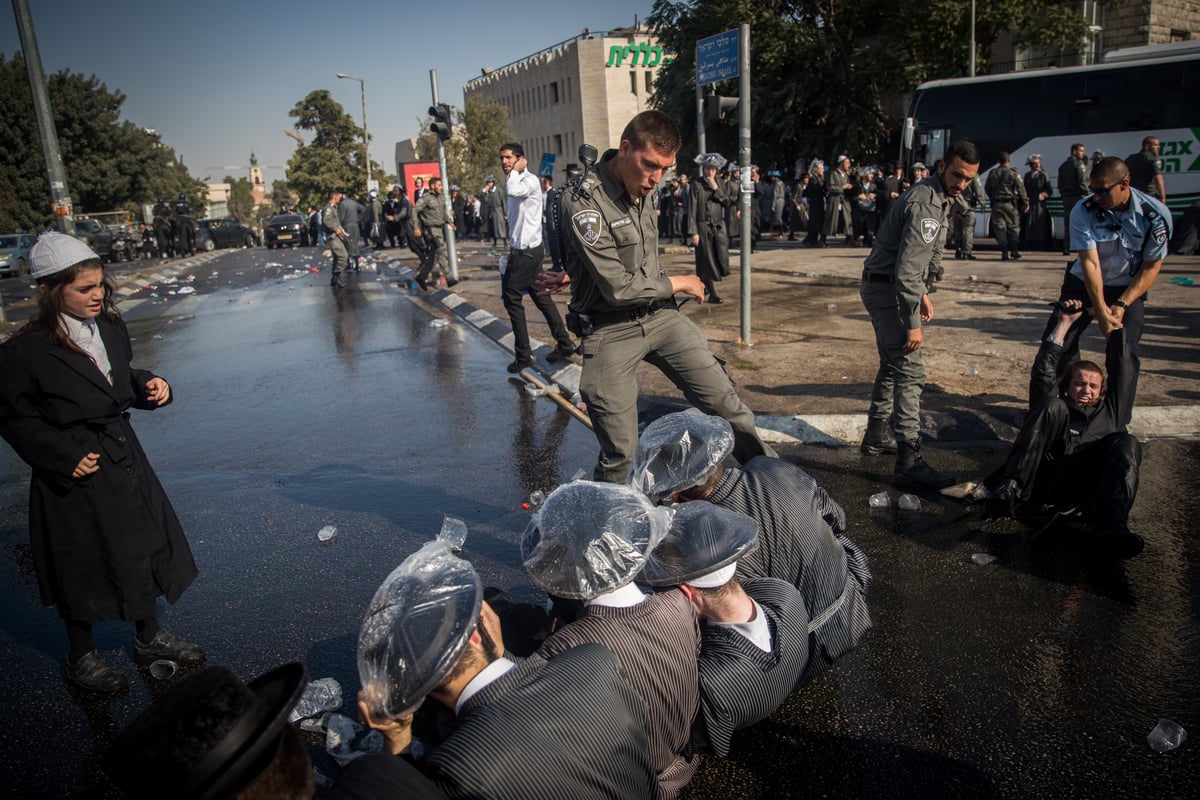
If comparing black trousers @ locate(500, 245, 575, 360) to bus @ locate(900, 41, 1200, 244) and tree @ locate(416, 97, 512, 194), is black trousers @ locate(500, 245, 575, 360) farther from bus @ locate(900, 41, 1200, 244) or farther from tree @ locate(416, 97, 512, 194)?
tree @ locate(416, 97, 512, 194)

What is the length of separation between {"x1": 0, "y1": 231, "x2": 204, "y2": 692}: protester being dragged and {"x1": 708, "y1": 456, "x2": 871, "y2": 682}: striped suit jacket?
2.26 metres

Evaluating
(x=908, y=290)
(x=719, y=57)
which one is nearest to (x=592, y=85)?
(x=719, y=57)

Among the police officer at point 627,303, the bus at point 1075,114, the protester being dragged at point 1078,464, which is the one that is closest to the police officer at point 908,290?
the protester being dragged at point 1078,464

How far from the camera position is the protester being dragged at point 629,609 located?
2.22 m

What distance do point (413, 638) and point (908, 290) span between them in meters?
3.79

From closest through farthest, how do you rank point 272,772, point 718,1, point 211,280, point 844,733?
point 272,772 → point 844,733 → point 211,280 → point 718,1

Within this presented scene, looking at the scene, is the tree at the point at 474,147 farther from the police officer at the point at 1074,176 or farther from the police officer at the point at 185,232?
the police officer at the point at 1074,176

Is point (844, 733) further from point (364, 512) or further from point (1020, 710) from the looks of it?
point (364, 512)

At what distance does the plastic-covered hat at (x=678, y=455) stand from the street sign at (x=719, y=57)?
5.86 metres

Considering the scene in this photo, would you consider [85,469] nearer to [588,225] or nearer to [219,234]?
[588,225]

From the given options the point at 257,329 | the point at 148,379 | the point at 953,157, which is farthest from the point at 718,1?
the point at 148,379

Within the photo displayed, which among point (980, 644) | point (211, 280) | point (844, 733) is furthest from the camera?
point (211, 280)

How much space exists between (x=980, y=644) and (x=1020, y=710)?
420 mm

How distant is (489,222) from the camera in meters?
29.6
